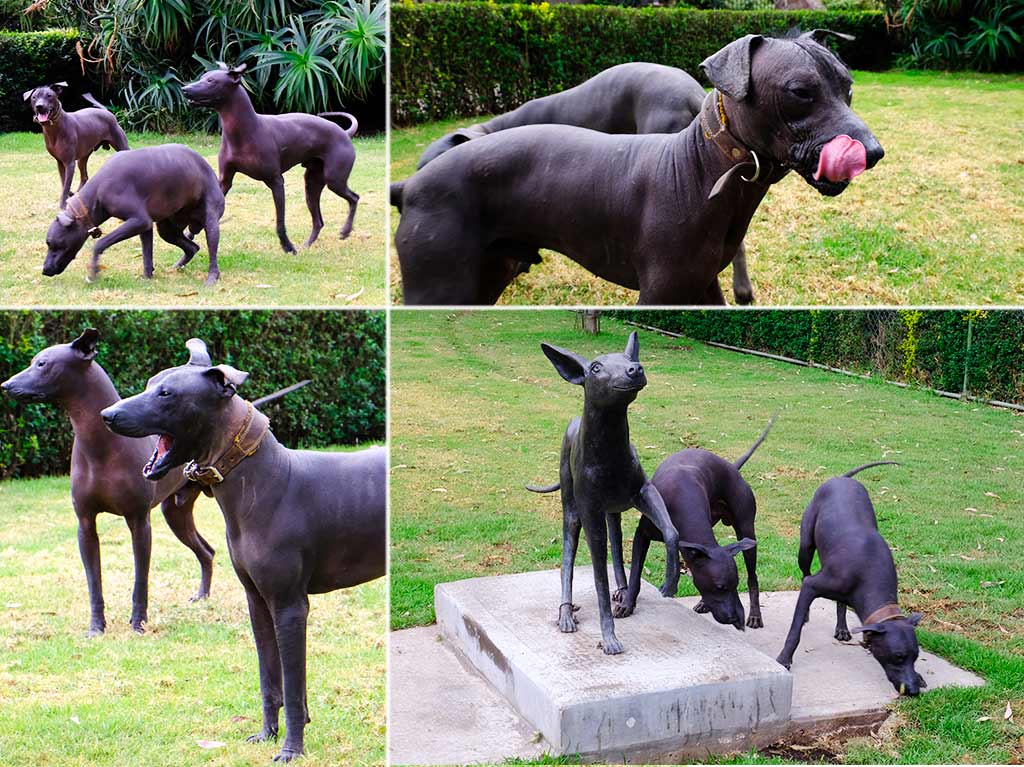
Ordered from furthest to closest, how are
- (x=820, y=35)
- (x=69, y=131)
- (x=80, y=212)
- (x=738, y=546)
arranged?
(x=69, y=131), (x=80, y=212), (x=738, y=546), (x=820, y=35)

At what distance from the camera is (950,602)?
6.20m

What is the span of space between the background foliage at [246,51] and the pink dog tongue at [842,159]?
13.5 feet

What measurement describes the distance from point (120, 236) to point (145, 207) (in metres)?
0.32

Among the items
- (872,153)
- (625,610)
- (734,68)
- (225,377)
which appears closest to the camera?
(872,153)

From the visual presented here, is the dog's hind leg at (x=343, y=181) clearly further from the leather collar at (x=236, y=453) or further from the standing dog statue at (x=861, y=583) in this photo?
the standing dog statue at (x=861, y=583)

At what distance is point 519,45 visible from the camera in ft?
37.6

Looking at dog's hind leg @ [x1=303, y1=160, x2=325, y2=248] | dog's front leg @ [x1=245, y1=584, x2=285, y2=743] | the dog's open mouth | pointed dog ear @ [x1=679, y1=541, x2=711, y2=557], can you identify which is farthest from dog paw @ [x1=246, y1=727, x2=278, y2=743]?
dog's hind leg @ [x1=303, y1=160, x2=325, y2=248]

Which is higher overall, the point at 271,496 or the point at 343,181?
the point at 343,181

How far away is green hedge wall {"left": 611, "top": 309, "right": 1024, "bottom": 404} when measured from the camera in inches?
346

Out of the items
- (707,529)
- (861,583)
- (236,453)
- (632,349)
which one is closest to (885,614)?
(861,583)

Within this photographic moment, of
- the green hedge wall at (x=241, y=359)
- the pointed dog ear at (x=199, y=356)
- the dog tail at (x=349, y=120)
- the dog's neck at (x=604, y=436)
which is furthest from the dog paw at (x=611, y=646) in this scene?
the green hedge wall at (x=241, y=359)

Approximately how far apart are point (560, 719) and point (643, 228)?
211 centimetres

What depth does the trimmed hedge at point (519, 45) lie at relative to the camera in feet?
33.9

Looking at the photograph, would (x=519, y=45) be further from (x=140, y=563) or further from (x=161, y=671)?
(x=161, y=671)
